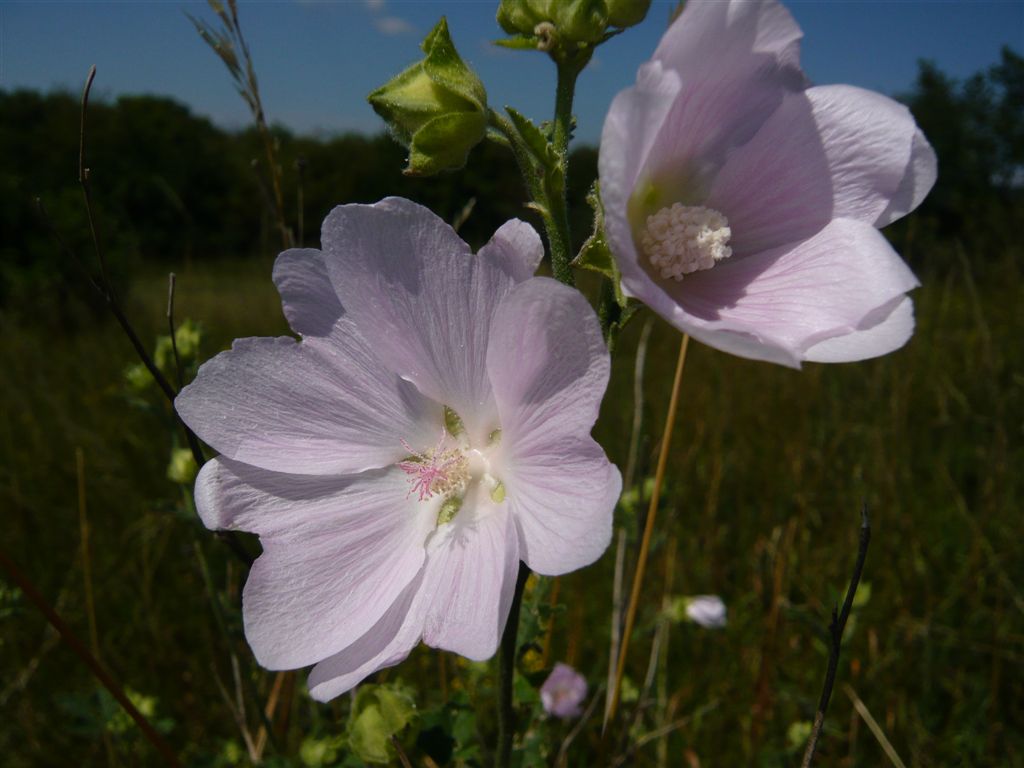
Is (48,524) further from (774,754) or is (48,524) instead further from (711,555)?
(774,754)

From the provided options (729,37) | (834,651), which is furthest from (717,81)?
(834,651)

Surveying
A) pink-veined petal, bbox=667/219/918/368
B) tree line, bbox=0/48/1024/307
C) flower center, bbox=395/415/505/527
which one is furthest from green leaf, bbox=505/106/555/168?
tree line, bbox=0/48/1024/307

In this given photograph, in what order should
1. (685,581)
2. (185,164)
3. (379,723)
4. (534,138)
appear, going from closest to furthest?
1. (534,138)
2. (379,723)
3. (685,581)
4. (185,164)

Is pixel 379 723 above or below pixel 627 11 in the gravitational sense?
below

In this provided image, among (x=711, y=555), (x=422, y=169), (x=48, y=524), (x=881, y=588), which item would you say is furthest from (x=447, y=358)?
(x=48, y=524)

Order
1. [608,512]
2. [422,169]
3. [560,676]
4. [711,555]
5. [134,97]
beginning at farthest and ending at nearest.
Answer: [134,97] → [711,555] → [560,676] → [422,169] → [608,512]

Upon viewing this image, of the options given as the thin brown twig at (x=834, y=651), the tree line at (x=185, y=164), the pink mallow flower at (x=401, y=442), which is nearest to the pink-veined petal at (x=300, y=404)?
the pink mallow flower at (x=401, y=442)

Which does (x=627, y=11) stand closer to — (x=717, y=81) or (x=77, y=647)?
(x=717, y=81)
